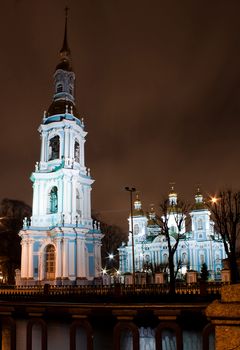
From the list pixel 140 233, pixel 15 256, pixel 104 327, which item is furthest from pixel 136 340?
pixel 140 233

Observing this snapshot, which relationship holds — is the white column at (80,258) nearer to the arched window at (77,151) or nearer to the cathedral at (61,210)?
the cathedral at (61,210)

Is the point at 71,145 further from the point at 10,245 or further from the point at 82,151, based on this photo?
the point at 10,245

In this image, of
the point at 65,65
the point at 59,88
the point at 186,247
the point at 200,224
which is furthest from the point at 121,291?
the point at 200,224

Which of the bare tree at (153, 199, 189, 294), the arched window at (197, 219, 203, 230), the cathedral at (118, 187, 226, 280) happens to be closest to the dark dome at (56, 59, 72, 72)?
the bare tree at (153, 199, 189, 294)

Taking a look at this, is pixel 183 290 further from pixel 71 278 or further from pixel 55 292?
pixel 71 278

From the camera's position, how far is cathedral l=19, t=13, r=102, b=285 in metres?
44.9

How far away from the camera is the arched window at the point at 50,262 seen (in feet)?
149

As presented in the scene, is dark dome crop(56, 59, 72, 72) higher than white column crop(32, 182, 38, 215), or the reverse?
dark dome crop(56, 59, 72, 72)

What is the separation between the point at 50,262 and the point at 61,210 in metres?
6.21

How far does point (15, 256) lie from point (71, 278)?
2179cm

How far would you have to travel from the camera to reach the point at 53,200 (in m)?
49.5

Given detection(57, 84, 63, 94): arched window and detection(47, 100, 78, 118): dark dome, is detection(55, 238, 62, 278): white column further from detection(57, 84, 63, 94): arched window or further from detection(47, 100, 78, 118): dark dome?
detection(57, 84, 63, 94): arched window

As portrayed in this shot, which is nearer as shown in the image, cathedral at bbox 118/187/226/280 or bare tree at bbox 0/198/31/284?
bare tree at bbox 0/198/31/284

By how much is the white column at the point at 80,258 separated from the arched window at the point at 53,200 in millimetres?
5333
